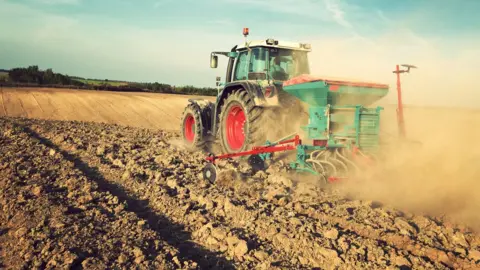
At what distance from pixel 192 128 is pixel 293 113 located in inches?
134

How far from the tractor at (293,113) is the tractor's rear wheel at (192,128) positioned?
55 mm

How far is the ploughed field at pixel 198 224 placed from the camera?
3078 mm

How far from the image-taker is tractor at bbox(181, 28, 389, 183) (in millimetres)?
5578

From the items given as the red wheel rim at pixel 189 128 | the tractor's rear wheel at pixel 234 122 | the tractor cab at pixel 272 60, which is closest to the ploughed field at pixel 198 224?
the tractor's rear wheel at pixel 234 122

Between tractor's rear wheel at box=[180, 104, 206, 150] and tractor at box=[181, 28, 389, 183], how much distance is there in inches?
2.2

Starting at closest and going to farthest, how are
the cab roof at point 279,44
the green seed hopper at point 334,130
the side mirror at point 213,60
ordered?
1. the green seed hopper at point 334,130
2. the cab roof at point 279,44
3. the side mirror at point 213,60

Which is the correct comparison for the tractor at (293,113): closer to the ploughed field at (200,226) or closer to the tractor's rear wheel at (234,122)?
the tractor's rear wheel at (234,122)

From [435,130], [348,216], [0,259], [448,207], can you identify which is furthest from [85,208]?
[435,130]

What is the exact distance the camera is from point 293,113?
21.4 ft

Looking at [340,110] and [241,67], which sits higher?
[241,67]

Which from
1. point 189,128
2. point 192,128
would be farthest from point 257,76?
point 189,128

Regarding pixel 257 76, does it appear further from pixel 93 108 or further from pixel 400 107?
pixel 93 108

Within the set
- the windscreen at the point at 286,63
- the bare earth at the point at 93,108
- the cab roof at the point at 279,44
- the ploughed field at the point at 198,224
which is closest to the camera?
the ploughed field at the point at 198,224

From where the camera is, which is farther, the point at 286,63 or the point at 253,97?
the point at 286,63
